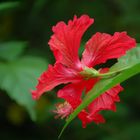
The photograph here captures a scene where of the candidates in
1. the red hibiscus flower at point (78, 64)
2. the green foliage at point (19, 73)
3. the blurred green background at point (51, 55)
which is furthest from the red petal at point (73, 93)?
the blurred green background at point (51, 55)

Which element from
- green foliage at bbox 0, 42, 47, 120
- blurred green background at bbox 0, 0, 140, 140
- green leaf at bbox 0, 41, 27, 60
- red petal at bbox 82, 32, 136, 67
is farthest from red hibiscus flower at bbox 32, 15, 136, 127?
blurred green background at bbox 0, 0, 140, 140

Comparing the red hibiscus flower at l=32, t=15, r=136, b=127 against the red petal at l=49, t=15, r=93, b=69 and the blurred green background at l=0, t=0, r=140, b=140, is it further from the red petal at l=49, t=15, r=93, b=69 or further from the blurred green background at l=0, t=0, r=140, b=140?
the blurred green background at l=0, t=0, r=140, b=140

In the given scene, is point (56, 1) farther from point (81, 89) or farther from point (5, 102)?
point (81, 89)

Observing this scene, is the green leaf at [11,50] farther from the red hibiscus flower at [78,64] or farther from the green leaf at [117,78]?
the green leaf at [117,78]

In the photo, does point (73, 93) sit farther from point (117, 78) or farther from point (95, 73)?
point (117, 78)

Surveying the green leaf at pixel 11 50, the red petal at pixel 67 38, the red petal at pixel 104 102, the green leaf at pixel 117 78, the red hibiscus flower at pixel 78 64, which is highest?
the green leaf at pixel 11 50

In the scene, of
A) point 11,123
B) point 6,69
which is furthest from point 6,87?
point 11,123

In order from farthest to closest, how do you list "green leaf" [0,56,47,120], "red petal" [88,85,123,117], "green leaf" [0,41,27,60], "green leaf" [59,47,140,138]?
"green leaf" [0,41,27,60]
"green leaf" [0,56,47,120]
"red petal" [88,85,123,117]
"green leaf" [59,47,140,138]
